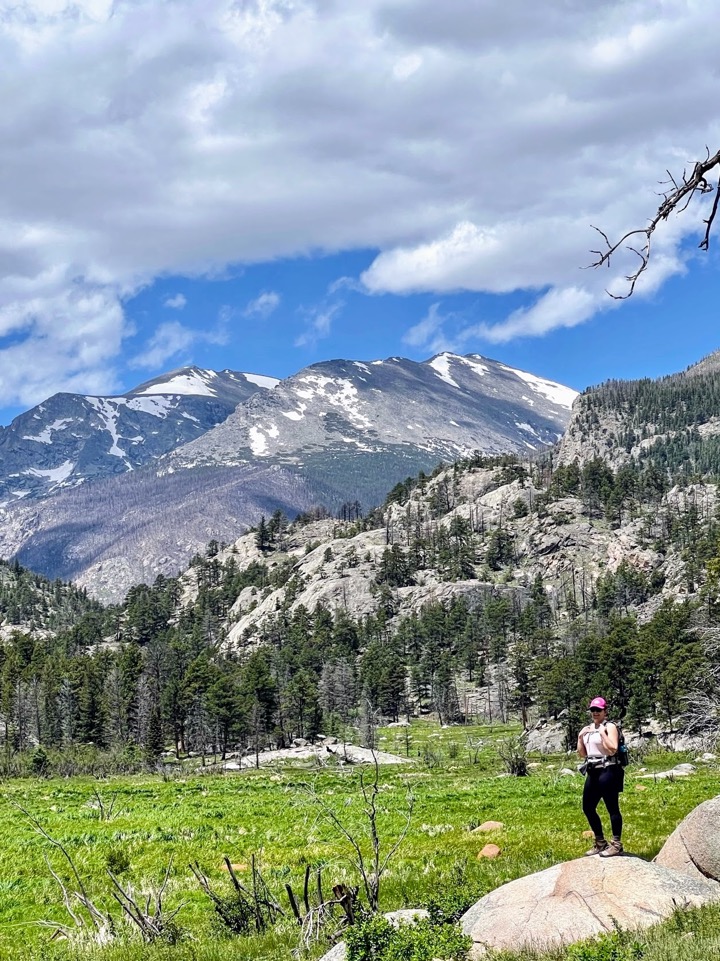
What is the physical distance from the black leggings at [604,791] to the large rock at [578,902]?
4.31 feet

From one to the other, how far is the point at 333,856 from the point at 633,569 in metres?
188

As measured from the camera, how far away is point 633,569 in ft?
622

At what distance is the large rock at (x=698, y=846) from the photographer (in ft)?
34.4

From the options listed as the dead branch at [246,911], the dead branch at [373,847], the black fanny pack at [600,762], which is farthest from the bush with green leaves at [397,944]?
the black fanny pack at [600,762]

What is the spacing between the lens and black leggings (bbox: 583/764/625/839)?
11508 millimetres

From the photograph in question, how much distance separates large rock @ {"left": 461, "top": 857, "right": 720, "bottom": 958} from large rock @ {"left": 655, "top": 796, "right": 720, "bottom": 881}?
21.2 inches

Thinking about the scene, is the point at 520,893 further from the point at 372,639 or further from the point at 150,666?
the point at 372,639

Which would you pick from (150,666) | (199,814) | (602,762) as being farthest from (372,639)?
(602,762)

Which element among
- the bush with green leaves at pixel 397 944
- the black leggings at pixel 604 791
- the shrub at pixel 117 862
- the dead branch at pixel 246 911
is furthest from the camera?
the shrub at pixel 117 862

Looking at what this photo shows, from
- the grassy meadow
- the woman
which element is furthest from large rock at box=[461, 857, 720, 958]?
the woman

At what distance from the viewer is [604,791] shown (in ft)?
38.5

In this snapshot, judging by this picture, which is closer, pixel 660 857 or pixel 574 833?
pixel 660 857

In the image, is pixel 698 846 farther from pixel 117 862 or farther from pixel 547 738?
pixel 547 738

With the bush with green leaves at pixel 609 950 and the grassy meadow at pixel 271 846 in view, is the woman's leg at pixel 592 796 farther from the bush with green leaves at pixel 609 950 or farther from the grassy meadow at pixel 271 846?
the bush with green leaves at pixel 609 950
